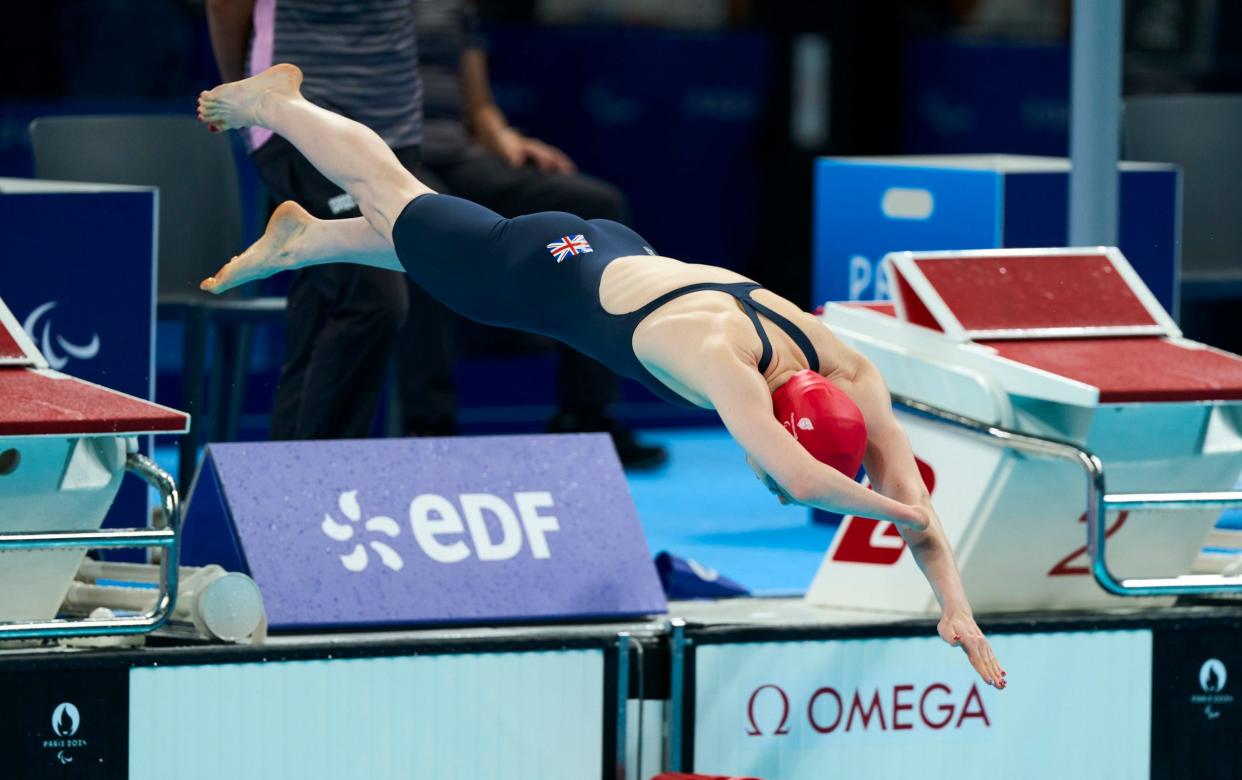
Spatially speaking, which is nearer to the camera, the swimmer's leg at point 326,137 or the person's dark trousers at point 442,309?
the swimmer's leg at point 326,137

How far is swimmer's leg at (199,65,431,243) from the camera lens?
414 centimetres

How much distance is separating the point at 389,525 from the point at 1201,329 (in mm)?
4199

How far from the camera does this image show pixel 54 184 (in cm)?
506

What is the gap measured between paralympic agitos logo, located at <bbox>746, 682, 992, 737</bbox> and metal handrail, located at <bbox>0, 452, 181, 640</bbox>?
3.74 ft

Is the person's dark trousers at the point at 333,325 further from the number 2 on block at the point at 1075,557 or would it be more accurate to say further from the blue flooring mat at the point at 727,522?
the number 2 on block at the point at 1075,557

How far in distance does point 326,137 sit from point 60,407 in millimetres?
708

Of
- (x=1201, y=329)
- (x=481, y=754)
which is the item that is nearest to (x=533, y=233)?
(x=481, y=754)

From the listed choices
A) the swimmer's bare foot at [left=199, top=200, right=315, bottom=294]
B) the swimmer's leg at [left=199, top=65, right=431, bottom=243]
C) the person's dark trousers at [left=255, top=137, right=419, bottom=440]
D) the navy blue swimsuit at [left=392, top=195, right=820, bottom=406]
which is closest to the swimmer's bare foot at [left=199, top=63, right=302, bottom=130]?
the swimmer's leg at [left=199, top=65, right=431, bottom=243]

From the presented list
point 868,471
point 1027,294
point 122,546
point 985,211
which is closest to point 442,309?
point 985,211

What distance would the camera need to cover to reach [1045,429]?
14.6 ft

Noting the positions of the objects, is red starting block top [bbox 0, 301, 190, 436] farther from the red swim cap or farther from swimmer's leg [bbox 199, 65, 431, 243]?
the red swim cap

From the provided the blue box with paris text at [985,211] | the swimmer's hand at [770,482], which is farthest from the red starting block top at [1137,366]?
the blue box with paris text at [985,211]

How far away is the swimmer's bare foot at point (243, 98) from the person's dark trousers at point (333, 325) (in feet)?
2.15

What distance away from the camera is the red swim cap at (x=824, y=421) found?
3.54m
